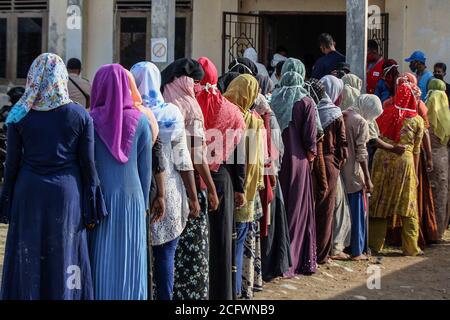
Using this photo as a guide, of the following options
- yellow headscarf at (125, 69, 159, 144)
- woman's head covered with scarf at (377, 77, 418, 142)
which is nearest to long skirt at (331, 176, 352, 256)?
woman's head covered with scarf at (377, 77, 418, 142)

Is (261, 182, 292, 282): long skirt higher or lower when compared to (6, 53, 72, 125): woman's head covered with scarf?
lower

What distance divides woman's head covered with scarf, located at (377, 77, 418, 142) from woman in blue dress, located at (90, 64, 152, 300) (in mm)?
4110

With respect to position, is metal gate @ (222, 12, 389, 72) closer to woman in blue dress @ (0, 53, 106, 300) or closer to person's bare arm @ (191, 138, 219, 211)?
person's bare arm @ (191, 138, 219, 211)

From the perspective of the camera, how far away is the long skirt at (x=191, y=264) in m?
5.54

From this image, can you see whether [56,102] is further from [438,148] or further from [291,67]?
[438,148]

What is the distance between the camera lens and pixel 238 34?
13.6 m

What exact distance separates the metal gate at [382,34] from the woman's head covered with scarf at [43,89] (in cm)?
888

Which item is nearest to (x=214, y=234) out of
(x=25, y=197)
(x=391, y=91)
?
(x=25, y=197)

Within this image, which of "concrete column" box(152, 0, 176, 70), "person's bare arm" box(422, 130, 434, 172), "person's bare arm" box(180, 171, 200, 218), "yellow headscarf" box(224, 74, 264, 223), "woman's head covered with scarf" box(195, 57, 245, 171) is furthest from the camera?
"concrete column" box(152, 0, 176, 70)

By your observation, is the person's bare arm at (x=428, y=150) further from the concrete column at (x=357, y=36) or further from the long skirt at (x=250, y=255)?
the long skirt at (x=250, y=255)

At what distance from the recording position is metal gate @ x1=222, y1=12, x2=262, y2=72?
44.0 feet

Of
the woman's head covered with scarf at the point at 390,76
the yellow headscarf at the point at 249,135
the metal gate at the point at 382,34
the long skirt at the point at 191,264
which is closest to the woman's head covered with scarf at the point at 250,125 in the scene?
the yellow headscarf at the point at 249,135

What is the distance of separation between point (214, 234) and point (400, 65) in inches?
303
